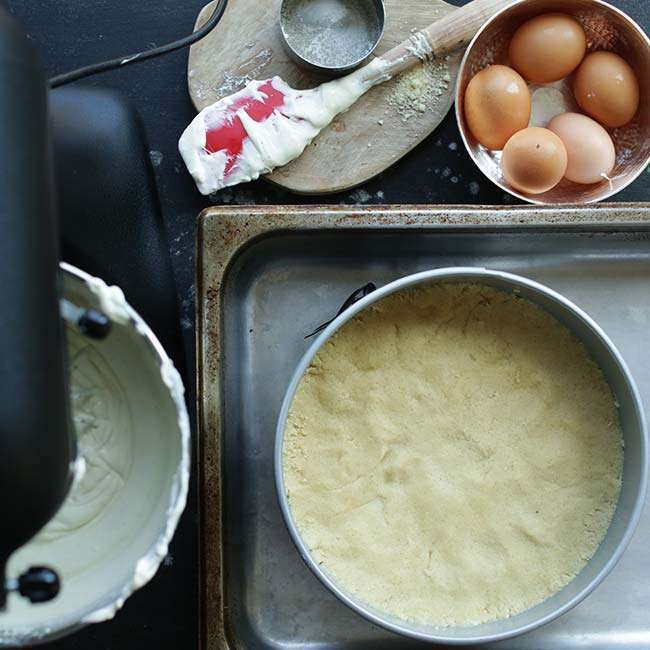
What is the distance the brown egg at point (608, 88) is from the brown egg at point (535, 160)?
0.27ft

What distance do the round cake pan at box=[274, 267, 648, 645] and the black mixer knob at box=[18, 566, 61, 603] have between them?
0.79ft

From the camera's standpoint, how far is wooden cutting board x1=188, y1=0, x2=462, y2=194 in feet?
3.46

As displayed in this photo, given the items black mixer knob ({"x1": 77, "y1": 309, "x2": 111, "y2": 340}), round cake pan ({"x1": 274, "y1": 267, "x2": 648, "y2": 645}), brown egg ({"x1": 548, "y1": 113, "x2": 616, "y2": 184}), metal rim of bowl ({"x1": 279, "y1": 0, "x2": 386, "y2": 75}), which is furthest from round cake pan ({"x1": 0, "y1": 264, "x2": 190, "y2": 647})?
brown egg ({"x1": 548, "y1": 113, "x2": 616, "y2": 184})

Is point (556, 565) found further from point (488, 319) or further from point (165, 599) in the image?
point (165, 599)

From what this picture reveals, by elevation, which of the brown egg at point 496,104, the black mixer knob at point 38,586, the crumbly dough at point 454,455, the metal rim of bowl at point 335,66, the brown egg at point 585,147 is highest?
the metal rim of bowl at point 335,66

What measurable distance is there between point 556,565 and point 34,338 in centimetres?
62

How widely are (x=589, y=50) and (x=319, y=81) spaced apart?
354 millimetres

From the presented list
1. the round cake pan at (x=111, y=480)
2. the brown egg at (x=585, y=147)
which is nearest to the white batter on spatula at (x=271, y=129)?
the brown egg at (x=585, y=147)

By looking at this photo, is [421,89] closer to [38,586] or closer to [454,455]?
[454,455]

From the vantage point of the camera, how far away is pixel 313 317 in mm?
944

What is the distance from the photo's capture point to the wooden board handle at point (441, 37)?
1.04 m

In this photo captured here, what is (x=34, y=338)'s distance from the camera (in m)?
0.52

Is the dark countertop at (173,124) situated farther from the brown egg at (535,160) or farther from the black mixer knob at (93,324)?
the black mixer knob at (93,324)

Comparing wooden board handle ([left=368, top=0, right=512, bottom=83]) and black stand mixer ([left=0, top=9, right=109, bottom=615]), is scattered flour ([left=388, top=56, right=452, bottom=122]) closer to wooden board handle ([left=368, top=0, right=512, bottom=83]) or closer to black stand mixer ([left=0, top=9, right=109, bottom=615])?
wooden board handle ([left=368, top=0, right=512, bottom=83])
